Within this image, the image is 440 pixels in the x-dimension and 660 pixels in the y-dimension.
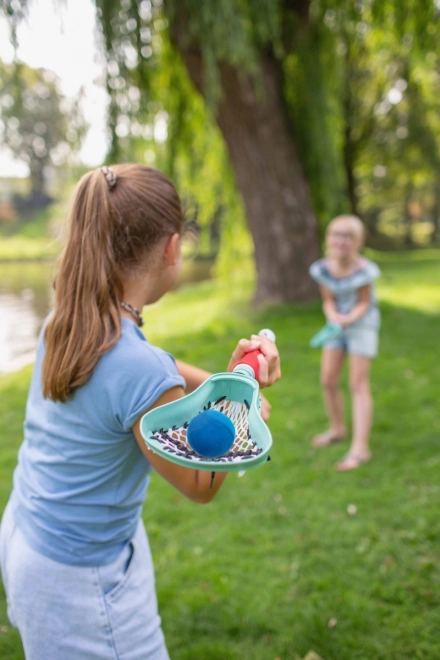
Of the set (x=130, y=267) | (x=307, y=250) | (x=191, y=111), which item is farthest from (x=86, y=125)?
(x=130, y=267)

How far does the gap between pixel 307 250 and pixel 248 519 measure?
5470 mm

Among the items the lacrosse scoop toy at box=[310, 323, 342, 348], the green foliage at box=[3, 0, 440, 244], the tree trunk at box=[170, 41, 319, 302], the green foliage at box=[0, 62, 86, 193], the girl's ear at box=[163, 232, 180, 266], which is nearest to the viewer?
the girl's ear at box=[163, 232, 180, 266]

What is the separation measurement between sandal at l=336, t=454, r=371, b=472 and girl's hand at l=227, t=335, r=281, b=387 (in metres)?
2.89

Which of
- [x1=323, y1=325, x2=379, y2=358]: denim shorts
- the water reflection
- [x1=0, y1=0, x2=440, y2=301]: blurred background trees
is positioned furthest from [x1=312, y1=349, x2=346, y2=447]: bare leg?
the water reflection

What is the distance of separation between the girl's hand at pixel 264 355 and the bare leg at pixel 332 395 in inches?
119

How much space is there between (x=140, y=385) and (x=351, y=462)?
10.2 ft

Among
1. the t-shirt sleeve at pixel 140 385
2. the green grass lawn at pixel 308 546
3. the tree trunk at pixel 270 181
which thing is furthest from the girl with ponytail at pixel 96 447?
the tree trunk at pixel 270 181

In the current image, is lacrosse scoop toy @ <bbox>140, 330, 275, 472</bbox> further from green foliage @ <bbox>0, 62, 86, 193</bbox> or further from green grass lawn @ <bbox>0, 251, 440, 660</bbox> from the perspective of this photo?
green foliage @ <bbox>0, 62, 86, 193</bbox>

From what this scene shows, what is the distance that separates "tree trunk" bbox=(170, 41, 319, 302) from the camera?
760 cm

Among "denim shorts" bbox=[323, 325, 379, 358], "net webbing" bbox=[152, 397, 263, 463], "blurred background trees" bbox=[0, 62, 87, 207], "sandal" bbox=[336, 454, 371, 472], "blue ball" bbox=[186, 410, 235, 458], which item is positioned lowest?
"sandal" bbox=[336, 454, 371, 472]

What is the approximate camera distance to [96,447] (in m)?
1.41

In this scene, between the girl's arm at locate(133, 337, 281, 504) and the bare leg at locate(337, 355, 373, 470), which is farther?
the bare leg at locate(337, 355, 373, 470)

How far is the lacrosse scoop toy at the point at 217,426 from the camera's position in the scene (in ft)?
3.40

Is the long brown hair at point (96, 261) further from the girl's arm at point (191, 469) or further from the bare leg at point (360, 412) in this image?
the bare leg at point (360, 412)
